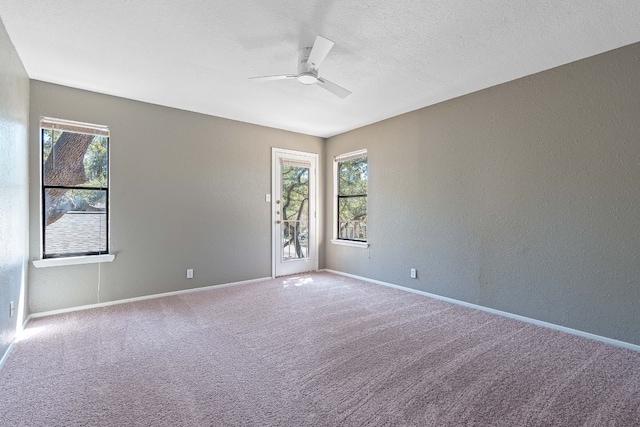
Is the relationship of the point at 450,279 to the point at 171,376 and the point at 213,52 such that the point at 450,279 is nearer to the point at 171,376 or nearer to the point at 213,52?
the point at 171,376

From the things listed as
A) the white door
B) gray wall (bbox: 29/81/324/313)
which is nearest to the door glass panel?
the white door

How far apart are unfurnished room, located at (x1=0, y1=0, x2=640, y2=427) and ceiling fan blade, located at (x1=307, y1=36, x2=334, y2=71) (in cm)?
3

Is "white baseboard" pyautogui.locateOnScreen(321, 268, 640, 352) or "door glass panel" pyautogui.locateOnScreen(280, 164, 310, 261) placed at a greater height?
"door glass panel" pyautogui.locateOnScreen(280, 164, 310, 261)

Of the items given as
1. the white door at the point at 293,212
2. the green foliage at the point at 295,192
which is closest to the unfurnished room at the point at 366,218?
the white door at the point at 293,212

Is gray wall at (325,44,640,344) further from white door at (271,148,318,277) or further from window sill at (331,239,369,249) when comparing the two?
white door at (271,148,318,277)

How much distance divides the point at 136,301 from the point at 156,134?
6.83 feet

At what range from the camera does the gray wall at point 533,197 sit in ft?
8.21

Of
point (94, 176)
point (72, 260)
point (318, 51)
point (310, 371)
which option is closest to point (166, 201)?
point (94, 176)

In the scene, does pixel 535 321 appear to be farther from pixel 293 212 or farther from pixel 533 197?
pixel 293 212

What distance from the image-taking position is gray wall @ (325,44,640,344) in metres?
2.50

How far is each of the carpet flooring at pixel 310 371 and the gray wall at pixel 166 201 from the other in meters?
0.48

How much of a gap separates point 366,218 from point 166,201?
287 centimetres

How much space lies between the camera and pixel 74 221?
11.1 ft

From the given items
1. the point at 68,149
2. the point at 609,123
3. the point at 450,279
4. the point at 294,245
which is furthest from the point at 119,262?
the point at 609,123
